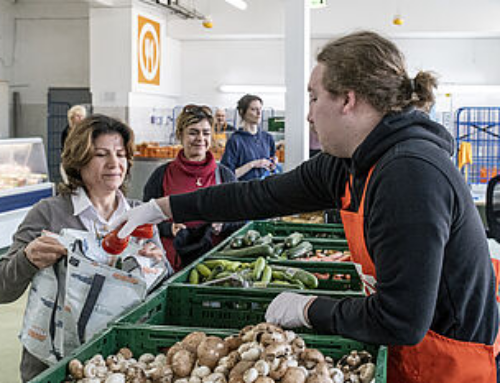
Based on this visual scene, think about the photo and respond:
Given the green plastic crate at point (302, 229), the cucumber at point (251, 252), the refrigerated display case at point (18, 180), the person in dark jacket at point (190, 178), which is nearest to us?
the cucumber at point (251, 252)

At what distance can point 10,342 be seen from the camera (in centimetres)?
484

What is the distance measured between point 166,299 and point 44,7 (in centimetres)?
1172

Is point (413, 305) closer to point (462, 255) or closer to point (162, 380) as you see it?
point (462, 255)

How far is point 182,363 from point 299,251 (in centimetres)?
189

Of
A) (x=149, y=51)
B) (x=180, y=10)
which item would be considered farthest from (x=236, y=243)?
(x=180, y=10)

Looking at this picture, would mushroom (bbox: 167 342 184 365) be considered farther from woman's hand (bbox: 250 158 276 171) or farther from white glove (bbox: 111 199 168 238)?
woman's hand (bbox: 250 158 276 171)

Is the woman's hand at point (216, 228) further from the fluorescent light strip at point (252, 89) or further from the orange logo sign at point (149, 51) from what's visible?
the fluorescent light strip at point (252, 89)

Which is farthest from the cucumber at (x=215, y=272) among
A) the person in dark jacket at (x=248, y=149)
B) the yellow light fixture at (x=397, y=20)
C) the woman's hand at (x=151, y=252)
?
the yellow light fixture at (x=397, y=20)

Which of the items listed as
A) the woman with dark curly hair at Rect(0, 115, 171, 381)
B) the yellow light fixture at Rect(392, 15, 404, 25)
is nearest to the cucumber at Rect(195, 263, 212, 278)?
the woman with dark curly hair at Rect(0, 115, 171, 381)

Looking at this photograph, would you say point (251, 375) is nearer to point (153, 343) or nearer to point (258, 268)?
point (153, 343)

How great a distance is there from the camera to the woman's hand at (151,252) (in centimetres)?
238

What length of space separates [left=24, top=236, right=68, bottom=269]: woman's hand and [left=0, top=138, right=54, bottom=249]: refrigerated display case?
16.0 feet

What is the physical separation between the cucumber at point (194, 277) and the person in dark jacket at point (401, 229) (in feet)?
2.54

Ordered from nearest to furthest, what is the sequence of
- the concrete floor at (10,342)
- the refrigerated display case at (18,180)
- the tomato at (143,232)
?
the tomato at (143,232) → the concrete floor at (10,342) → the refrigerated display case at (18,180)
